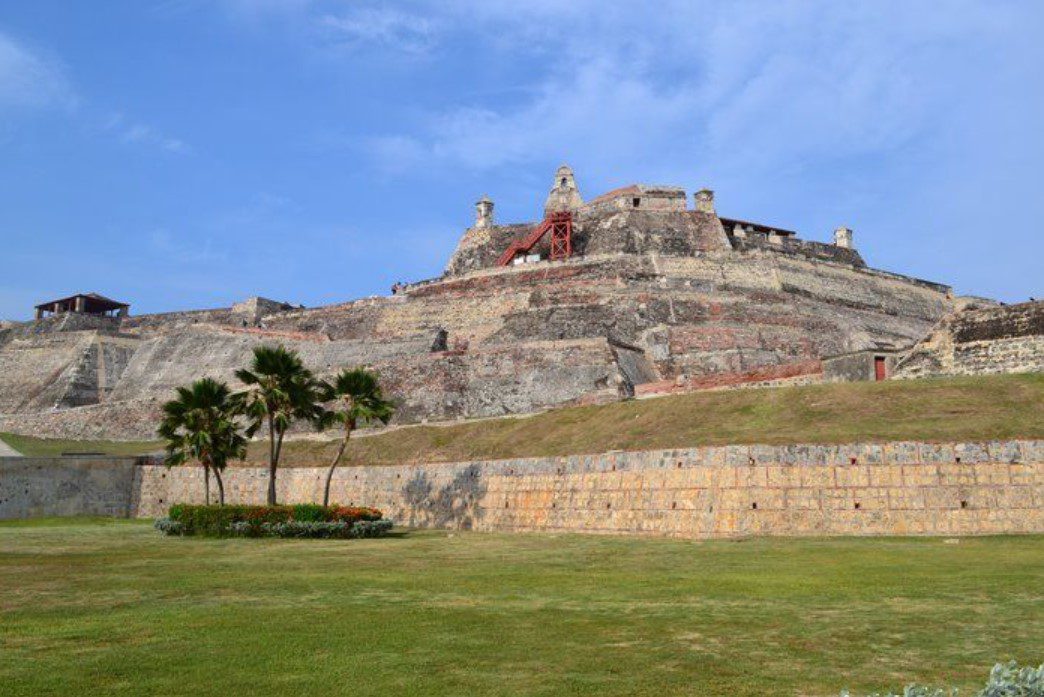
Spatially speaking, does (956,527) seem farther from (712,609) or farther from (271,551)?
(271,551)

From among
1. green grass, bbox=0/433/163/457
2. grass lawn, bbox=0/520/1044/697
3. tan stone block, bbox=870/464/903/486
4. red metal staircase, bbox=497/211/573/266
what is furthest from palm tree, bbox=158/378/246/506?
red metal staircase, bbox=497/211/573/266

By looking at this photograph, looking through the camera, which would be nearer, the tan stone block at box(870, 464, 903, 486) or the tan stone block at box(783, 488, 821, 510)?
the tan stone block at box(870, 464, 903, 486)

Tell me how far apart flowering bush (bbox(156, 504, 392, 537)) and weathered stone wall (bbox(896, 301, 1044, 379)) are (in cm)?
2114

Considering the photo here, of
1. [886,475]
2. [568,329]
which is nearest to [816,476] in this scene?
[886,475]

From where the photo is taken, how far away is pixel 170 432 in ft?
120

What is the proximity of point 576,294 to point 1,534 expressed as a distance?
33422mm

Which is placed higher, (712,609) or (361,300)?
(361,300)

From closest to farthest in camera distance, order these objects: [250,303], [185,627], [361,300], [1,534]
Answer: [185,627], [1,534], [361,300], [250,303]

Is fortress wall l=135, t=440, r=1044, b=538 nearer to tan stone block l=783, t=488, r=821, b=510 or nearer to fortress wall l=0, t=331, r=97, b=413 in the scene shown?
tan stone block l=783, t=488, r=821, b=510

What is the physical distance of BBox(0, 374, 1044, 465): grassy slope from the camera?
2550 cm

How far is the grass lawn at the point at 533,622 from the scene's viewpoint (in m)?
8.91

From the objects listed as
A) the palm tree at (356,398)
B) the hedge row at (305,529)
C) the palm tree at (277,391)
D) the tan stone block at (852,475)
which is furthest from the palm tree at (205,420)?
the tan stone block at (852,475)

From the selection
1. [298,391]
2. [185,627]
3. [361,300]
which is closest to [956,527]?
[185,627]

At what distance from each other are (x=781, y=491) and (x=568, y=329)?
29906 mm
